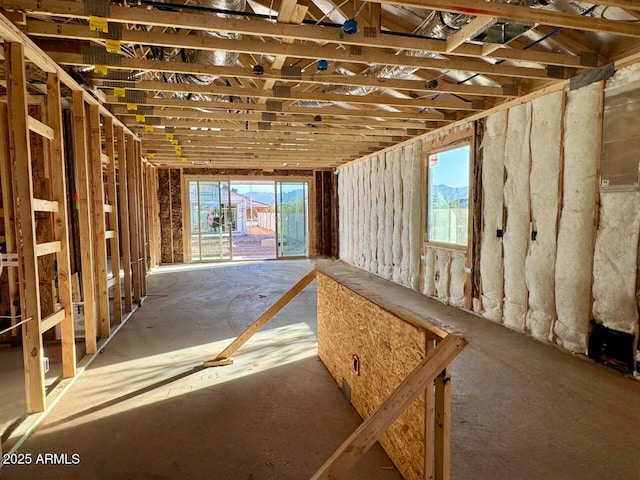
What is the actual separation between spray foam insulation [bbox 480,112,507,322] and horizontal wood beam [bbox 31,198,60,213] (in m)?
4.51

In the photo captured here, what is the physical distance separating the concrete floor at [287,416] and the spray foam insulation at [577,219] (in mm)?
310

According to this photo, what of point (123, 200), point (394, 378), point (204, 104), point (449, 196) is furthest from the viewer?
point (449, 196)

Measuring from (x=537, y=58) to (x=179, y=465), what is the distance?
3.91 meters

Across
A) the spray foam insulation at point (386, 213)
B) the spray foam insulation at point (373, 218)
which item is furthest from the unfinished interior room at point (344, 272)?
the spray foam insulation at point (373, 218)

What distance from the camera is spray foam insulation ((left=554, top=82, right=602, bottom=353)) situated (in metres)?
3.24

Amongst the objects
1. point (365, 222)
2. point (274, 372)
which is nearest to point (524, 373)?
point (274, 372)

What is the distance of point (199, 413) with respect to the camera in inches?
99.0

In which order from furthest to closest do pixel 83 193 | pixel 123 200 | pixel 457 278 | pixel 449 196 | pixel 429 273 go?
1. pixel 429 273
2. pixel 449 196
3. pixel 457 278
4. pixel 123 200
5. pixel 83 193

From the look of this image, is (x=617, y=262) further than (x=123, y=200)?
No

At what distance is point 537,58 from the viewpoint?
9.82 ft

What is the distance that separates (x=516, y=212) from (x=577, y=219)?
→ 0.77 m

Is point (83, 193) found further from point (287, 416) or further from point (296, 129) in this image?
point (296, 129)

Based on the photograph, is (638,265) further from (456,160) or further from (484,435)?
(456,160)

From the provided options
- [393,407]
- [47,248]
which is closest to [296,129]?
[47,248]
